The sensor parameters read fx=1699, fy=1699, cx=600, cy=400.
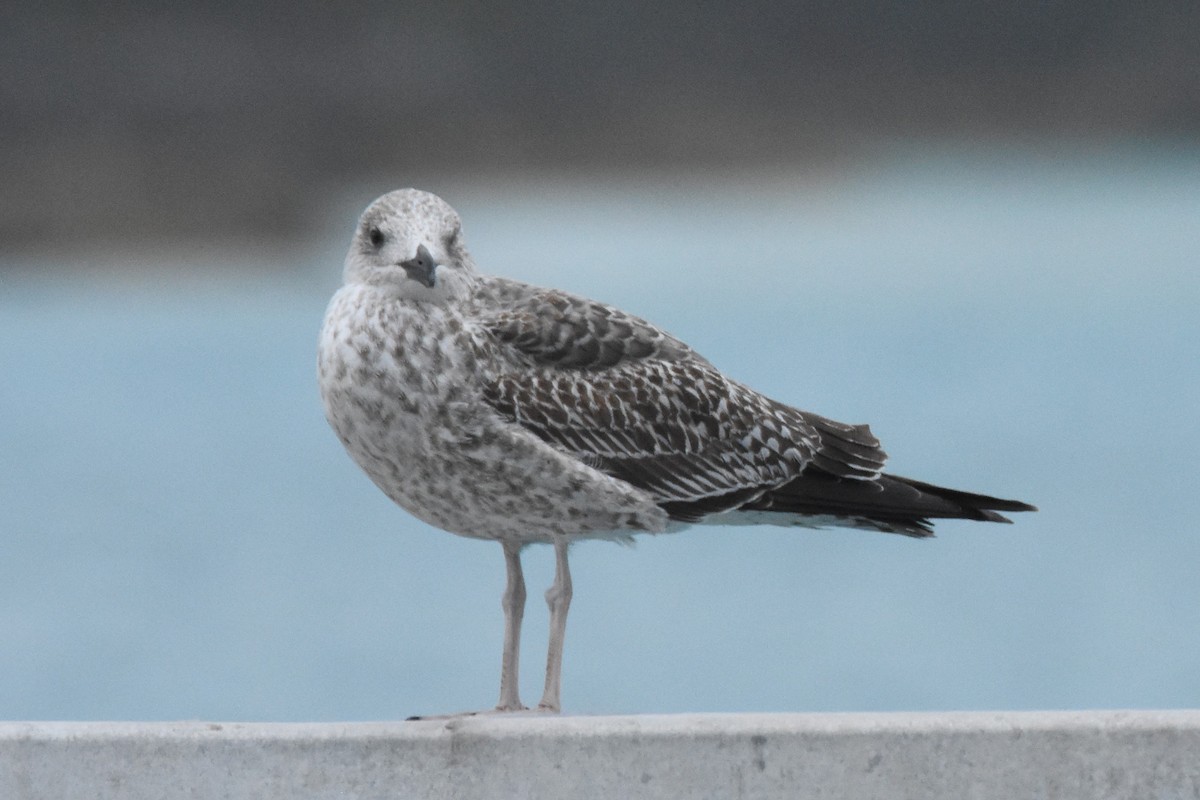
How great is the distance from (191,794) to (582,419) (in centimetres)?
125

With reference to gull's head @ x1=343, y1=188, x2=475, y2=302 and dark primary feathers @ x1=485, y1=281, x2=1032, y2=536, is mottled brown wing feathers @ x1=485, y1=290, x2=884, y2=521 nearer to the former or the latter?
dark primary feathers @ x1=485, y1=281, x2=1032, y2=536

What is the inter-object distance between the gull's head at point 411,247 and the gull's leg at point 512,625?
713 millimetres

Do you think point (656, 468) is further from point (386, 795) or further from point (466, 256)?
point (386, 795)

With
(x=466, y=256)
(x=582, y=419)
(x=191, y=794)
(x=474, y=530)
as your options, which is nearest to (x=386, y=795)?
(x=191, y=794)

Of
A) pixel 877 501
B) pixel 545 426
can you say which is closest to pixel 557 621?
pixel 545 426

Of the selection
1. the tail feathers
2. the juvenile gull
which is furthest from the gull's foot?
the tail feathers

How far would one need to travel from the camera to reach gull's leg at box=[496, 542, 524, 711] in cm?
421

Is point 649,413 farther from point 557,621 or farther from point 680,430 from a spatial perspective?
point 557,621

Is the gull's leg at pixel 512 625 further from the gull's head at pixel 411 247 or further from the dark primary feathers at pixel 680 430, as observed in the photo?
the gull's head at pixel 411 247

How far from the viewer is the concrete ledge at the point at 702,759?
3.53 metres

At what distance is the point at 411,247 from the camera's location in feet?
12.8

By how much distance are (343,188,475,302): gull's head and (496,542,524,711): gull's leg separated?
28.1 inches

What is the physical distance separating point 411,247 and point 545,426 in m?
0.53

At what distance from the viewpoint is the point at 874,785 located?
11.6 ft
